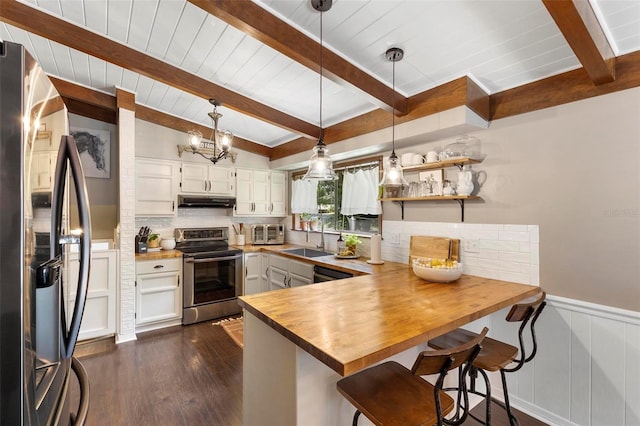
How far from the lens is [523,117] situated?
218 cm

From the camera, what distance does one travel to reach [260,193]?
469 cm

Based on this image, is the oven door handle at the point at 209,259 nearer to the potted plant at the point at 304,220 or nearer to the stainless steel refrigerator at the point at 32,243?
Result: the potted plant at the point at 304,220

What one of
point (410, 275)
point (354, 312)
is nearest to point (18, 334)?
point (354, 312)

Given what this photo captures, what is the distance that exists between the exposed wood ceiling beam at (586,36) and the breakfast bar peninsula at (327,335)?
1.39 meters

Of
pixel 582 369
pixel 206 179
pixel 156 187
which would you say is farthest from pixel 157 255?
pixel 582 369

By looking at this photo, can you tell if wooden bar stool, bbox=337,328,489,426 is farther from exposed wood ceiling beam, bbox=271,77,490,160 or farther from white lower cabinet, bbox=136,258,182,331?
white lower cabinet, bbox=136,258,182,331

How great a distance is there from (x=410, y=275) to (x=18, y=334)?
7.41 ft

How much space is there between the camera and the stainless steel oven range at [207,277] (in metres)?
3.59

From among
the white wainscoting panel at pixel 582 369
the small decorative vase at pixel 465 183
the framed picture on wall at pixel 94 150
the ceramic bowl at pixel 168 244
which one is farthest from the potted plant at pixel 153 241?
the white wainscoting panel at pixel 582 369

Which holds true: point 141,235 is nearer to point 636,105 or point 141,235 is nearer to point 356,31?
point 356,31

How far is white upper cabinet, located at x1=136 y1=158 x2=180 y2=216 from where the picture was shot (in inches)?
145

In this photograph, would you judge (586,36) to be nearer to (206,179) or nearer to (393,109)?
(393,109)

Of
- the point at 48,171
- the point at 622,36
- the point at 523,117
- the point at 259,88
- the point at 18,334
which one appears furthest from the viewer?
the point at 259,88

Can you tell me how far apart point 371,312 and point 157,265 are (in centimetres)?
291
